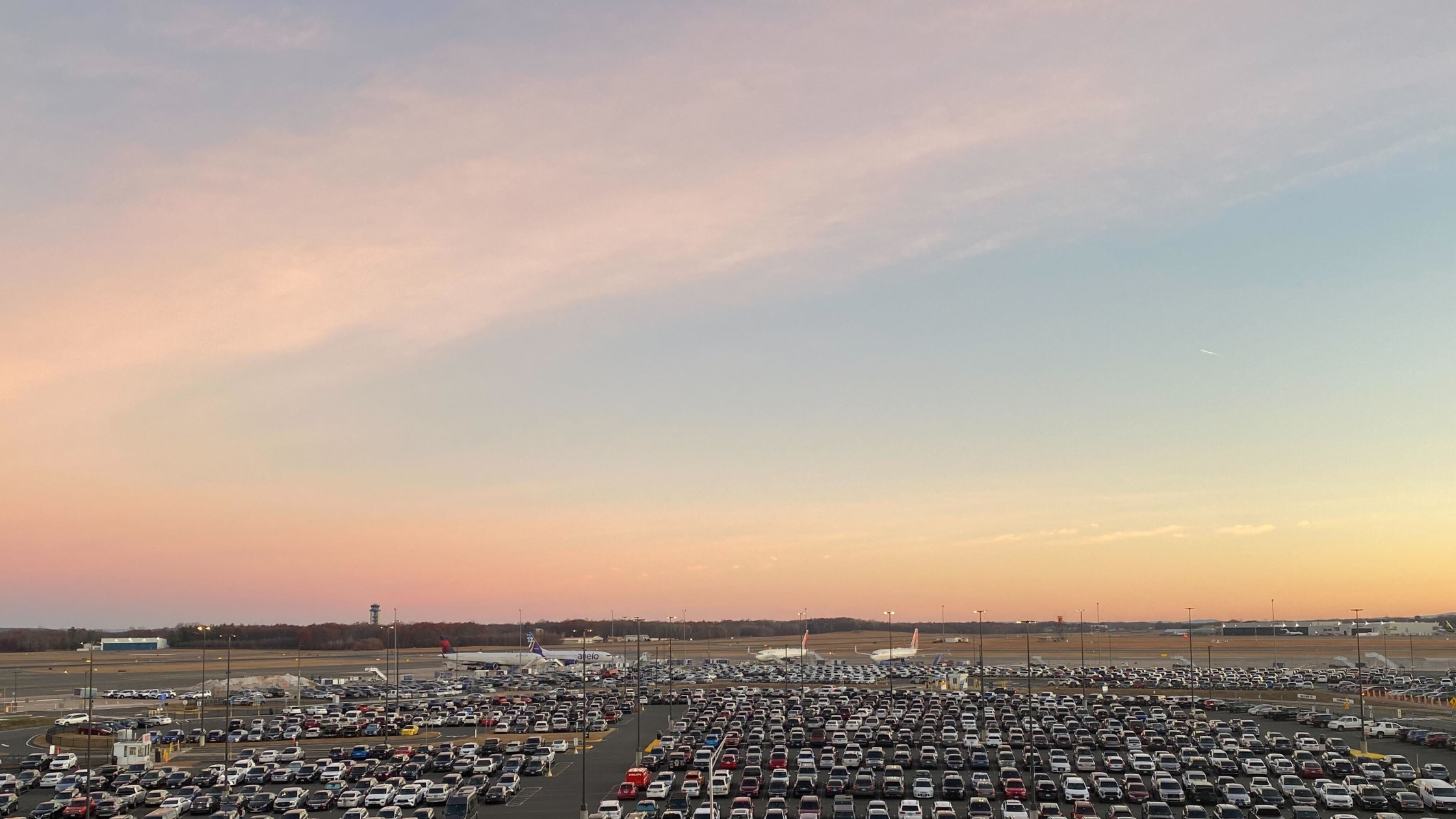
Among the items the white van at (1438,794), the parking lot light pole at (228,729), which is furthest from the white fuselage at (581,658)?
the white van at (1438,794)

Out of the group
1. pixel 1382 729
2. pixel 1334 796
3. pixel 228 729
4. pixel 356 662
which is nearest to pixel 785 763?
pixel 1334 796

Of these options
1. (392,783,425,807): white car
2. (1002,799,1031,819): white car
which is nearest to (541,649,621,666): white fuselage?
(392,783,425,807): white car

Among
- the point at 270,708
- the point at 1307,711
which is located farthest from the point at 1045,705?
the point at 270,708

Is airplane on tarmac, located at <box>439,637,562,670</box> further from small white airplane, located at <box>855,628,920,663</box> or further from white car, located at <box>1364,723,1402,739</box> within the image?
white car, located at <box>1364,723,1402,739</box>

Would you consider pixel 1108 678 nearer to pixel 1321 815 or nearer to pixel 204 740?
pixel 1321 815

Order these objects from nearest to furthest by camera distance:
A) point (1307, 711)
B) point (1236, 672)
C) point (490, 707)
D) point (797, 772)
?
point (797, 772) → point (1307, 711) → point (490, 707) → point (1236, 672)
